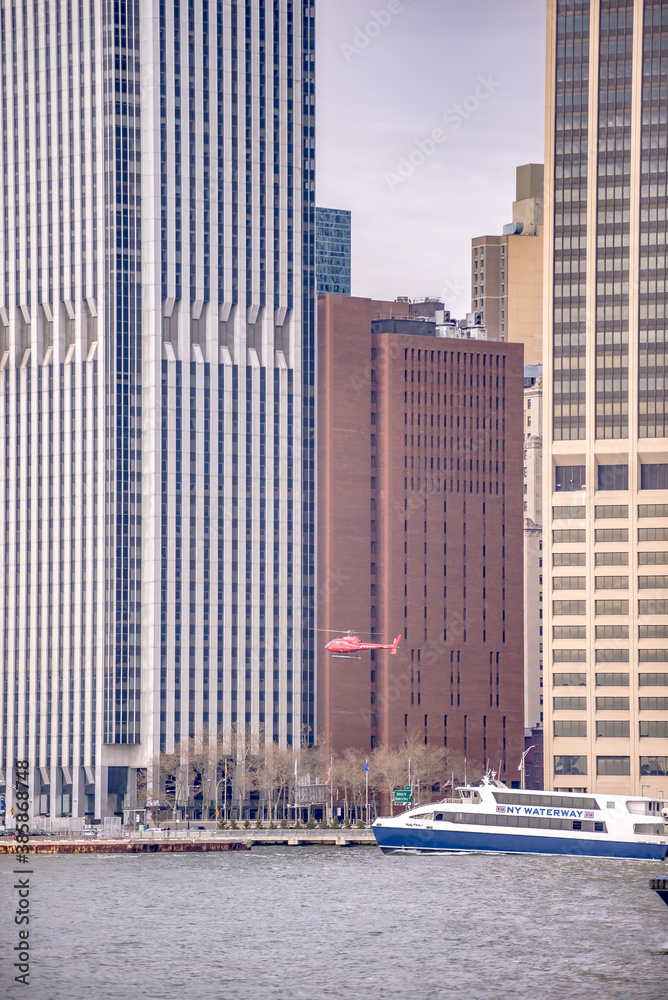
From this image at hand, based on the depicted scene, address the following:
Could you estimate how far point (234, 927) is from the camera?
170 m

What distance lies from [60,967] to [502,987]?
29.5 m

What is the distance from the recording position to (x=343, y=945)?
158000mm

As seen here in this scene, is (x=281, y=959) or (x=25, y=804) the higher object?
(x=25, y=804)

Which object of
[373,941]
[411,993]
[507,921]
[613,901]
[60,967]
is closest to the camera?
[411,993]

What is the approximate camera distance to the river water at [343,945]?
5408 inches

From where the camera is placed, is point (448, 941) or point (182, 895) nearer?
point (448, 941)

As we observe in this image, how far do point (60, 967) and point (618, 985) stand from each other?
36.3 meters

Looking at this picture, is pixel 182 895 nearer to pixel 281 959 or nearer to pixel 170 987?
pixel 281 959

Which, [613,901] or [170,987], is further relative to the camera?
[613,901]

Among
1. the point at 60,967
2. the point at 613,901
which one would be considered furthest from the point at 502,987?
the point at 613,901

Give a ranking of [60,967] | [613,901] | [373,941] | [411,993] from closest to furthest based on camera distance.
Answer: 1. [411,993]
2. [60,967]
3. [373,941]
4. [613,901]

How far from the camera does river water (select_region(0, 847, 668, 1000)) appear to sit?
137 m

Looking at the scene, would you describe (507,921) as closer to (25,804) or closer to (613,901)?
(613,901)

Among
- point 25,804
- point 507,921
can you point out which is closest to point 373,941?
point 507,921
